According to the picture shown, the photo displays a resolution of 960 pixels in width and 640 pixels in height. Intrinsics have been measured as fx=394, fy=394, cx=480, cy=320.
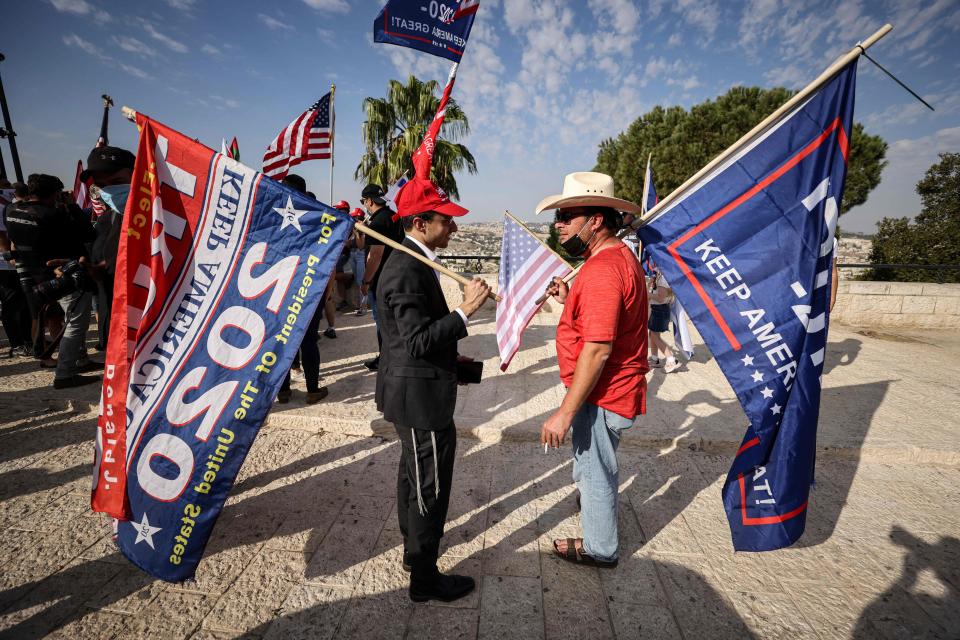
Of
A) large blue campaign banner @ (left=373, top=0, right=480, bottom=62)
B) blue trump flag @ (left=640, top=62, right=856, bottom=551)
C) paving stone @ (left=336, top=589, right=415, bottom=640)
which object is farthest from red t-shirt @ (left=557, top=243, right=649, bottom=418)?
large blue campaign banner @ (left=373, top=0, right=480, bottom=62)

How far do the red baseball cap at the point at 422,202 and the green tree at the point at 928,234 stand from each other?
55.3ft

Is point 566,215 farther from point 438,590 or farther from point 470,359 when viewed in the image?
point 438,590

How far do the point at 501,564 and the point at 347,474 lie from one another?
1611 millimetres

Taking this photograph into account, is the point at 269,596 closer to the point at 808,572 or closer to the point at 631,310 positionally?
the point at 631,310

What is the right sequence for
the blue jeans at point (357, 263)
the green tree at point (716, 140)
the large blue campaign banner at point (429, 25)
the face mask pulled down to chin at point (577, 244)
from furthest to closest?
the green tree at point (716, 140) < the blue jeans at point (357, 263) < the large blue campaign banner at point (429, 25) < the face mask pulled down to chin at point (577, 244)

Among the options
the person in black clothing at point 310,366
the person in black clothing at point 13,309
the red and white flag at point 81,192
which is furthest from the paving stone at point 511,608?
the red and white flag at point 81,192

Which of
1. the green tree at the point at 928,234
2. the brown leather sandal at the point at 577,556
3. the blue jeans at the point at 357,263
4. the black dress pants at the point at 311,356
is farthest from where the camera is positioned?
the green tree at the point at 928,234

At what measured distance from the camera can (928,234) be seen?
1513cm

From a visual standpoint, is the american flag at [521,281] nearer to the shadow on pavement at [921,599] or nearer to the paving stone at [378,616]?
the paving stone at [378,616]

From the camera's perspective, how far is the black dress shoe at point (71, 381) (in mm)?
4801

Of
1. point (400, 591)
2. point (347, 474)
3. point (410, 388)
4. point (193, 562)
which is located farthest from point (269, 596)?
point (410, 388)

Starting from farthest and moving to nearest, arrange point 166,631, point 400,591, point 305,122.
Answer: point 305,122 → point 400,591 → point 166,631

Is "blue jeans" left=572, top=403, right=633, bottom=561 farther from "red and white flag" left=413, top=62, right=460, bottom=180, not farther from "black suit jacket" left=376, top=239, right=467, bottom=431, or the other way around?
"red and white flag" left=413, top=62, right=460, bottom=180

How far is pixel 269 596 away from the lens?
2.24m
